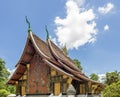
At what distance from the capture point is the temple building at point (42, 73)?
59.9 ft

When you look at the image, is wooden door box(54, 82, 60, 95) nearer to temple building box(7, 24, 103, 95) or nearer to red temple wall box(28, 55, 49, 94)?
temple building box(7, 24, 103, 95)

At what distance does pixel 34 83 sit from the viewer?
1948cm

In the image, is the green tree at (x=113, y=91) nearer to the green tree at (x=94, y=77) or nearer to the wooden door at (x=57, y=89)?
the wooden door at (x=57, y=89)

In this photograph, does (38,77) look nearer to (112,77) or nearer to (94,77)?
(112,77)

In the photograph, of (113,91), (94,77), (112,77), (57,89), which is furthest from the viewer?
(94,77)

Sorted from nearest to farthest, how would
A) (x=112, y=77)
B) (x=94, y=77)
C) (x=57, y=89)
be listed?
(x=57, y=89)
(x=112, y=77)
(x=94, y=77)

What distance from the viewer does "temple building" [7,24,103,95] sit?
1825 cm

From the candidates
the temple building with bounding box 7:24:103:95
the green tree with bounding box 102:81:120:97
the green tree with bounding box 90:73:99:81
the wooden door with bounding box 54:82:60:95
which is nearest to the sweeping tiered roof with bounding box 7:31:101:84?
the temple building with bounding box 7:24:103:95

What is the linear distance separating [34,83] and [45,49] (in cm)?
272

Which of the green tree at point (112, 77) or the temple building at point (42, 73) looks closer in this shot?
the temple building at point (42, 73)

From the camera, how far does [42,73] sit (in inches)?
755

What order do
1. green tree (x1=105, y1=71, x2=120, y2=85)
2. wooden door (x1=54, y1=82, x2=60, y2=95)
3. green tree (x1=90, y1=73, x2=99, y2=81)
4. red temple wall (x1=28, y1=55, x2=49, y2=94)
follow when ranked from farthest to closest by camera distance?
1. green tree (x1=90, y1=73, x2=99, y2=81)
2. green tree (x1=105, y1=71, x2=120, y2=85)
3. red temple wall (x1=28, y1=55, x2=49, y2=94)
4. wooden door (x1=54, y1=82, x2=60, y2=95)

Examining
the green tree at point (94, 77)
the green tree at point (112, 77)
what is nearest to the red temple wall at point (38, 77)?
the green tree at point (112, 77)

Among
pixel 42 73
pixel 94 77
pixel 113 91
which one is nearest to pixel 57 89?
pixel 42 73
